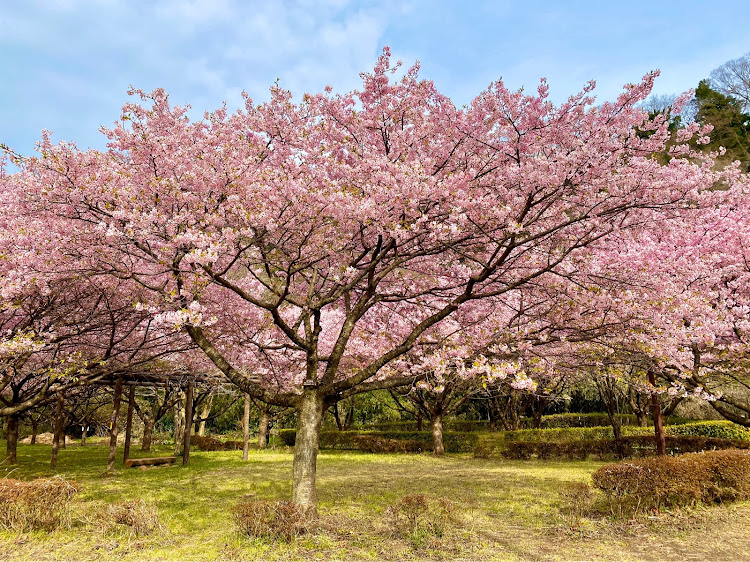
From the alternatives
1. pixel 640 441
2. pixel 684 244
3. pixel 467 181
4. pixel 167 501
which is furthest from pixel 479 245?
pixel 640 441

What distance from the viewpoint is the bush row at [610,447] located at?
642 inches

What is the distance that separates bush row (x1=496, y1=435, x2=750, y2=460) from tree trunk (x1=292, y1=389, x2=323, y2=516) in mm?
14049

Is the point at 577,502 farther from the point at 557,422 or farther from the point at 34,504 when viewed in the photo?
the point at 557,422

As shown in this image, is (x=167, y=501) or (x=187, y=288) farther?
(x=167, y=501)

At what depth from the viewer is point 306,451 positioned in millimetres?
7641

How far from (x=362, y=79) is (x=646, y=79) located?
14.9 feet

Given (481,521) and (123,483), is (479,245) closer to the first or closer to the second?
(481,521)

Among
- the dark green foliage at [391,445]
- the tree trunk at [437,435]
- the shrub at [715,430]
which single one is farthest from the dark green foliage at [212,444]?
the shrub at [715,430]

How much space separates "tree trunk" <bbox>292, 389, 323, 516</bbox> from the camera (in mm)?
7461

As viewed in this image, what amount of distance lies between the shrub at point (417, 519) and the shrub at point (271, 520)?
1283mm

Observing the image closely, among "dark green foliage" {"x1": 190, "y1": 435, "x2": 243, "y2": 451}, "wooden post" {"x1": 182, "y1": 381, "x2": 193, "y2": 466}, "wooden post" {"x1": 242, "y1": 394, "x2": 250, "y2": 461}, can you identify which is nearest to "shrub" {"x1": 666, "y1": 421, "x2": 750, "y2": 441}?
"wooden post" {"x1": 242, "y1": 394, "x2": 250, "y2": 461}

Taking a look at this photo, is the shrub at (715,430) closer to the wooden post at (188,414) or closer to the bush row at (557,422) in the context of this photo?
the bush row at (557,422)

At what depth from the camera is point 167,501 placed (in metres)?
9.77

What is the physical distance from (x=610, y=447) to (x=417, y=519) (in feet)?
46.3
